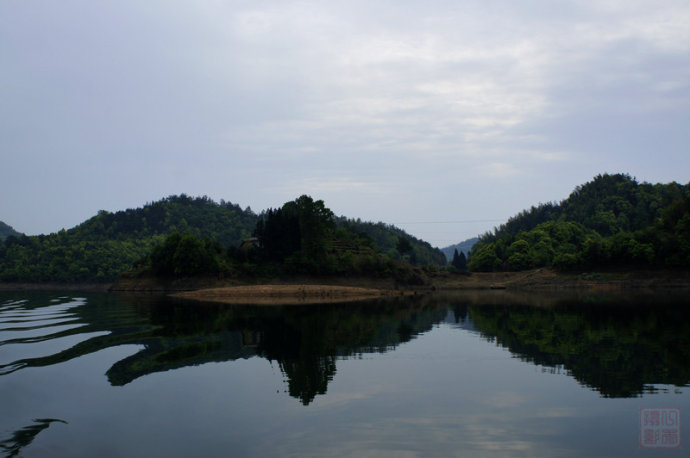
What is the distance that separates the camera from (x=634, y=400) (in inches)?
664

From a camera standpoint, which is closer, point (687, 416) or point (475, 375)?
point (687, 416)

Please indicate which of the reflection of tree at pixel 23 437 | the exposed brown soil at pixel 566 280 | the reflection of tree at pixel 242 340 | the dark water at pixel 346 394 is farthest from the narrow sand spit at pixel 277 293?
the reflection of tree at pixel 23 437

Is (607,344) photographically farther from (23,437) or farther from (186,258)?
(186,258)

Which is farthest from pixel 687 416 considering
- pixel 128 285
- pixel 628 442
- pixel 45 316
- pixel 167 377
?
pixel 128 285

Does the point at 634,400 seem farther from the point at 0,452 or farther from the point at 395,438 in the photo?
the point at 0,452

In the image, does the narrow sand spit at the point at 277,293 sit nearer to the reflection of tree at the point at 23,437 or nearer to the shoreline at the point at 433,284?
the shoreline at the point at 433,284

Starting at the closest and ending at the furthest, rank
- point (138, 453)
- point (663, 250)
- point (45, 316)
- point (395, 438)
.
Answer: point (138, 453) < point (395, 438) < point (45, 316) < point (663, 250)

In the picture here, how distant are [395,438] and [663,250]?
119 m

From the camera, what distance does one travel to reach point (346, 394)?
18.4 m

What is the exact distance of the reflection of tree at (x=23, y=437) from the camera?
1303 centimetres

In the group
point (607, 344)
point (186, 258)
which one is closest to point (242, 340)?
point (607, 344)

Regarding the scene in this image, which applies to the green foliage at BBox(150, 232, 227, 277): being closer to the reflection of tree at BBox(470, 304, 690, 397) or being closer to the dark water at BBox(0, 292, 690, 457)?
the dark water at BBox(0, 292, 690, 457)

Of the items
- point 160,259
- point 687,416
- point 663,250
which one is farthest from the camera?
point 160,259

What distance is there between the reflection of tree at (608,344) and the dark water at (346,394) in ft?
0.47
